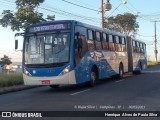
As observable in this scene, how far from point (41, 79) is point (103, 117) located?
7149 millimetres

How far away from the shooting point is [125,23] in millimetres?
59312

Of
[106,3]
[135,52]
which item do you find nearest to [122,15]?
[106,3]

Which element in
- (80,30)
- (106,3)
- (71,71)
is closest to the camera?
(71,71)

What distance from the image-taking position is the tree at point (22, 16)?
28.7 m

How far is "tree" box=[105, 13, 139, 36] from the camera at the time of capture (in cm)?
5844

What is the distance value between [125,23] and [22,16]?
32.8 meters

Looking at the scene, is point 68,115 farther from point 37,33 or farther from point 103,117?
point 37,33

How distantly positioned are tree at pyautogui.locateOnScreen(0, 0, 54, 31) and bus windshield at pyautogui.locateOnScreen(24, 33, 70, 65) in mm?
11465

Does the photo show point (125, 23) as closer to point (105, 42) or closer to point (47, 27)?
point (105, 42)

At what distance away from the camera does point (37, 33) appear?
17422 millimetres

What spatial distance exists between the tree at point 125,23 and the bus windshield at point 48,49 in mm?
41523

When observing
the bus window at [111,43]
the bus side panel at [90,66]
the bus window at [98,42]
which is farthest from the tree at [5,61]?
the bus window at [98,42]

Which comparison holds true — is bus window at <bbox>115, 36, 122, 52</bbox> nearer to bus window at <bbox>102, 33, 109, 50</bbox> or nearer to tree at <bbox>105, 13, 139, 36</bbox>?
bus window at <bbox>102, 33, 109, 50</bbox>

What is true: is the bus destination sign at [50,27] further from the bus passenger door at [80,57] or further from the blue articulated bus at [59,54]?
the bus passenger door at [80,57]
